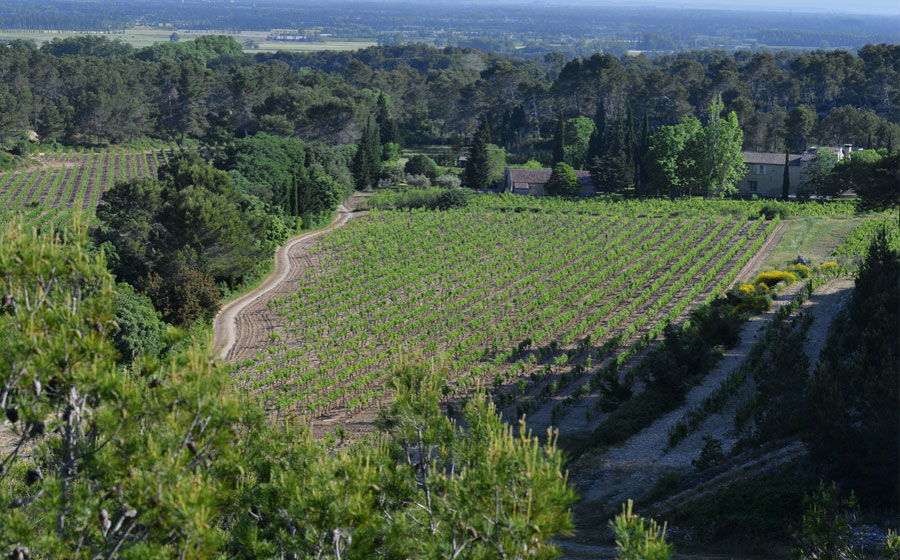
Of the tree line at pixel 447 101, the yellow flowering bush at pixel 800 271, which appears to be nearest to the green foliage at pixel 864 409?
the yellow flowering bush at pixel 800 271

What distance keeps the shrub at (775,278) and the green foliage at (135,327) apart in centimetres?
2588

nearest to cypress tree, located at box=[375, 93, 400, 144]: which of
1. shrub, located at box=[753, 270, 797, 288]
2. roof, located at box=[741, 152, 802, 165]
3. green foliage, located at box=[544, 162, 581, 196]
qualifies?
green foliage, located at box=[544, 162, 581, 196]

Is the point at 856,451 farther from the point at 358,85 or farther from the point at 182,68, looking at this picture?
the point at 358,85

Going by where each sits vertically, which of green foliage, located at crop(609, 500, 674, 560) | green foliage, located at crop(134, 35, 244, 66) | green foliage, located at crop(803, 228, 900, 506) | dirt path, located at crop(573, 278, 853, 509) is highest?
green foliage, located at crop(134, 35, 244, 66)

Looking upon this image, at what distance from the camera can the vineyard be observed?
6247cm

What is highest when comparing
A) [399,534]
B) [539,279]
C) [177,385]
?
[177,385]

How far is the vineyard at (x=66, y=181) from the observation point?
62472 millimetres

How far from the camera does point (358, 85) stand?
135 meters

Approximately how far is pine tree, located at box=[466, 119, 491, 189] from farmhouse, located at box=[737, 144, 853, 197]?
2048 cm

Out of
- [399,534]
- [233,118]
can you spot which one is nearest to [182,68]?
[233,118]

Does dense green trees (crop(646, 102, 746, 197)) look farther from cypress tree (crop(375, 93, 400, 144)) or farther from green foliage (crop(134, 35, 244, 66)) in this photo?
green foliage (crop(134, 35, 244, 66))

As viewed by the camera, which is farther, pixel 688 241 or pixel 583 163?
pixel 583 163

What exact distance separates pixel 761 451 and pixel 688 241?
115 feet

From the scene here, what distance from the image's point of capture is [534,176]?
76312 mm
